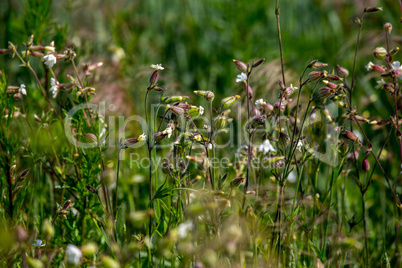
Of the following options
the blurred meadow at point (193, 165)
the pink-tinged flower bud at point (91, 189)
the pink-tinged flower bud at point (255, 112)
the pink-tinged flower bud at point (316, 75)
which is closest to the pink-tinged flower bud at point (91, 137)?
the blurred meadow at point (193, 165)

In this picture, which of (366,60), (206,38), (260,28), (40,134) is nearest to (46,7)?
(40,134)

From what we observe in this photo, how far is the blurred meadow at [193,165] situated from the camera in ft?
4.64

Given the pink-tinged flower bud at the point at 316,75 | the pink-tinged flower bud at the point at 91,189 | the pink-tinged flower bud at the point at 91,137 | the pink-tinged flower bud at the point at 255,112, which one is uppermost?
the pink-tinged flower bud at the point at 316,75

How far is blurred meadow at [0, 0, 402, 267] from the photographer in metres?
1.42

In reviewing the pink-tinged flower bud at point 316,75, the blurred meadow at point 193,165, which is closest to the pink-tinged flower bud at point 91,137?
the blurred meadow at point 193,165

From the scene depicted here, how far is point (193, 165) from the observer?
76.2 inches

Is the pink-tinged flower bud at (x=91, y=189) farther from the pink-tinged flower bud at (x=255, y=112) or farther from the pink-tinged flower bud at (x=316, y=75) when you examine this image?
the pink-tinged flower bud at (x=316, y=75)

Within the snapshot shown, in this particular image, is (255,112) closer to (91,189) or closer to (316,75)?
(316,75)

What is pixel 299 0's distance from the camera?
399cm

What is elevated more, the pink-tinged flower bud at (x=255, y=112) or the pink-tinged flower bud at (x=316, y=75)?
the pink-tinged flower bud at (x=316, y=75)

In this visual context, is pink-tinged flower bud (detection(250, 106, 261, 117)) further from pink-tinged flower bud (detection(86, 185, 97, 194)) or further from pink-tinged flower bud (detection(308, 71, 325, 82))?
pink-tinged flower bud (detection(86, 185, 97, 194))

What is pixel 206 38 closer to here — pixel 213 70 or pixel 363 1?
pixel 213 70

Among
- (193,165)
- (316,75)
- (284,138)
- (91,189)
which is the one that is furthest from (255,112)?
(91,189)

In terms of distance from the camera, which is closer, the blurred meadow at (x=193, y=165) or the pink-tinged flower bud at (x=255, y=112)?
the blurred meadow at (x=193, y=165)
